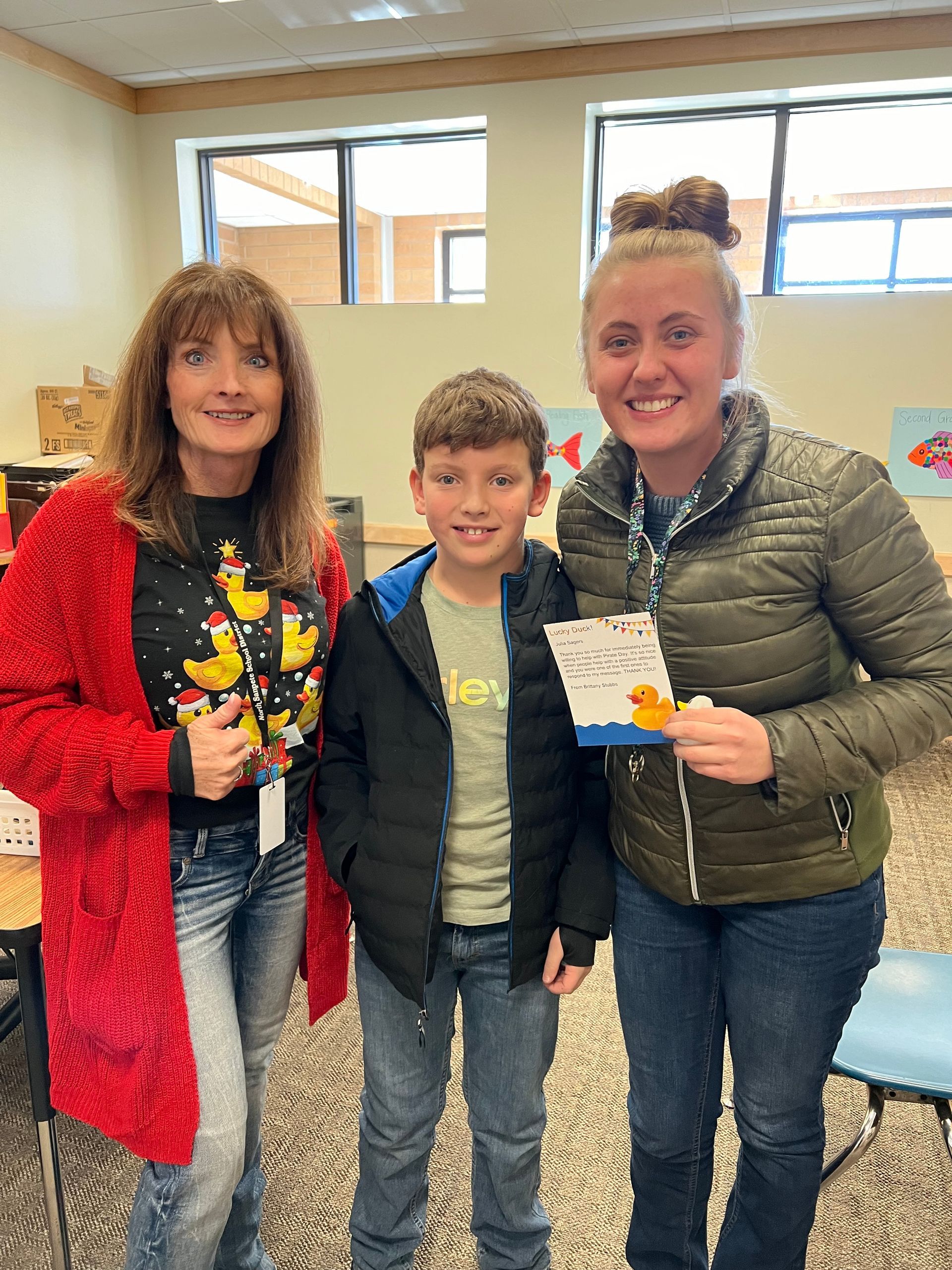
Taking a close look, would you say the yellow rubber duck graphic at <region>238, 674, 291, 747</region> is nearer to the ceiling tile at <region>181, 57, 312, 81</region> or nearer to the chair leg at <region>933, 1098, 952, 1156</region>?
the chair leg at <region>933, 1098, 952, 1156</region>

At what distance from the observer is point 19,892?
53.4 inches

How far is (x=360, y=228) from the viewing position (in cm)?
493

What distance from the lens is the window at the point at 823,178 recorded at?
4.08 meters

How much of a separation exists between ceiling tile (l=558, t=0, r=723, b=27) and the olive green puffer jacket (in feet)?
10.9

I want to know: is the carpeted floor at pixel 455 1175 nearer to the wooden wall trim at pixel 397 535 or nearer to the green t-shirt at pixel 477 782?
the green t-shirt at pixel 477 782

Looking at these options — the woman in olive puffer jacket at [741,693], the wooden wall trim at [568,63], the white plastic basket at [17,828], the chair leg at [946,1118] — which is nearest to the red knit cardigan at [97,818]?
the white plastic basket at [17,828]

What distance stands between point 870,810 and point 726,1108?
4.04 ft

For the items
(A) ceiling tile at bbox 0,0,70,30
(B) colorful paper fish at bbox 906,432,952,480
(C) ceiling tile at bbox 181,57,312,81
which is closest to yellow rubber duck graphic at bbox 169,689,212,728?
(B) colorful paper fish at bbox 906,432,952,480

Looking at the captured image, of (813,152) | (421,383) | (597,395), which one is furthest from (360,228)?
(597,395)

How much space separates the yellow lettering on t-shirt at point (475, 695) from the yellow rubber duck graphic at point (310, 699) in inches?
9.0

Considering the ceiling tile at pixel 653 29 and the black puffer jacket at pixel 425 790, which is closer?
the black puffer jacket at pixel 425 790

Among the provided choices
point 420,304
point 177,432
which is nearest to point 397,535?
point 420,304

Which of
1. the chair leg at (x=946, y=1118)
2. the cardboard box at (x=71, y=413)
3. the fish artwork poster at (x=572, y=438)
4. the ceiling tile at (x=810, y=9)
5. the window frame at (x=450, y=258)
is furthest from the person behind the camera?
the window frame at (x=450, y=258)

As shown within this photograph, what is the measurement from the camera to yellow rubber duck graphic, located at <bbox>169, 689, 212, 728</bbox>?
1147 millimetres
